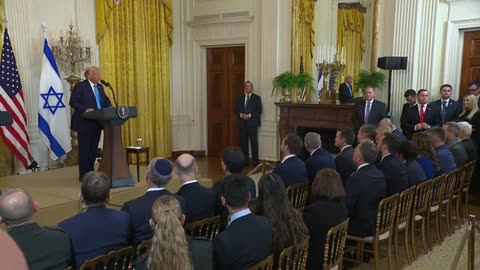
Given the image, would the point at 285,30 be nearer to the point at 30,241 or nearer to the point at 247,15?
the point at 247,15

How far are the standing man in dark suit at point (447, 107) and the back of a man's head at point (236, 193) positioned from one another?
4.88 meters

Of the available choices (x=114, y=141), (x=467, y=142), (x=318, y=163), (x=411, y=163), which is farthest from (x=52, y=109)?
(x=467, y=142)

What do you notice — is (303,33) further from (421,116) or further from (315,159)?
(315,159)

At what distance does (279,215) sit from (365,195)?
1.30 meters

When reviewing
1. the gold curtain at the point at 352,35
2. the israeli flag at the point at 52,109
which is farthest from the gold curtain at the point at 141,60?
the gold curtain at the point at 352,35

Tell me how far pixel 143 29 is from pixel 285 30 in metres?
2.83

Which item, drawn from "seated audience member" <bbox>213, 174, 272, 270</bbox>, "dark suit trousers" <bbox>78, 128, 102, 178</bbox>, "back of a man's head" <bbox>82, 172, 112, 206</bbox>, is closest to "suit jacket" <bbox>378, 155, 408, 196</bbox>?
"seated audience member" <bbox>213, 174, 272, 270</bbox>

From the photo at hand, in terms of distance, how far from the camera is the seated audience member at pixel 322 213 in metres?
2.68

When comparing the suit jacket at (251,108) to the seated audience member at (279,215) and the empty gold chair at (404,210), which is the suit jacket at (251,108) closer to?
the empty gold chair at (404,210)

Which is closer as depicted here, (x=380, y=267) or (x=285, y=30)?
(x=380, y=267)

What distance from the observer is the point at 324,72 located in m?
8.14

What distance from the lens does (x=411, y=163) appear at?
13.0ft

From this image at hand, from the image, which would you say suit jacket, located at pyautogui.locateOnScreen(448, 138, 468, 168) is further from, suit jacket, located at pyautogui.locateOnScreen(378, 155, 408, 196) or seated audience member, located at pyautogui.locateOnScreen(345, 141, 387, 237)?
seated audience member, located at pyautogui.locateOnScreen(345, 141, 387, 237)

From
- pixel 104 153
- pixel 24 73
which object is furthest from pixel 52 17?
pixel 104 153
